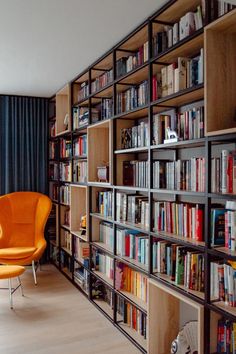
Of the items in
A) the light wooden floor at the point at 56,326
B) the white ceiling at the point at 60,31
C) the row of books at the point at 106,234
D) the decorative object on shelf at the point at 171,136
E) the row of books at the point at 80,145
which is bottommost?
the light wooden floor at the point at 56,326

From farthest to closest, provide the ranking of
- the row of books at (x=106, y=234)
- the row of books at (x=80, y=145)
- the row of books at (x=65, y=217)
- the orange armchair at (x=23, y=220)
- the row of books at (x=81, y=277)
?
the row of books at (x=65, y=217)
the orange armchair at (x=23, y=220)
the row of books at (x=80, y=145)
the row of books at (x=81, y=277)
the row of books at (x=106, y=234)

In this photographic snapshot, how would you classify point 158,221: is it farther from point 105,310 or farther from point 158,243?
point 105,310

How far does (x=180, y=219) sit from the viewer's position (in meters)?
2.46

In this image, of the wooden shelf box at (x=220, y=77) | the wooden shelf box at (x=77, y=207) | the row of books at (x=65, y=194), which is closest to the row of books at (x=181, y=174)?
the wooden shelf box at (x=220, y=77)

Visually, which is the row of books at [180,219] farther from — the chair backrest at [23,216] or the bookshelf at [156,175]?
the chair backrest at [23,216]

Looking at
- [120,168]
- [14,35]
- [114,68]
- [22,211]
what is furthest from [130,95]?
[22,211]

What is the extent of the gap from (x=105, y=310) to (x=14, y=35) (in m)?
2.67

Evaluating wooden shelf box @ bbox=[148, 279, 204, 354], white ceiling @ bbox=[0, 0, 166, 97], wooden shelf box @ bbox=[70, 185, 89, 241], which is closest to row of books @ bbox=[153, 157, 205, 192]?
wooden shelf box @ bbox=[148, 279, 204, 354]

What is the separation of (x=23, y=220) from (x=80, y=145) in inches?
53.3

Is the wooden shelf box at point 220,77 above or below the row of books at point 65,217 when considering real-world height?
above

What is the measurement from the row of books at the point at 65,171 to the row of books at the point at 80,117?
2.00ft

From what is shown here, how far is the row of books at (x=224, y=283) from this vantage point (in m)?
1.95

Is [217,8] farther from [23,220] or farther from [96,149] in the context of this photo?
[23,220]

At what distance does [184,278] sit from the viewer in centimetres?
236
